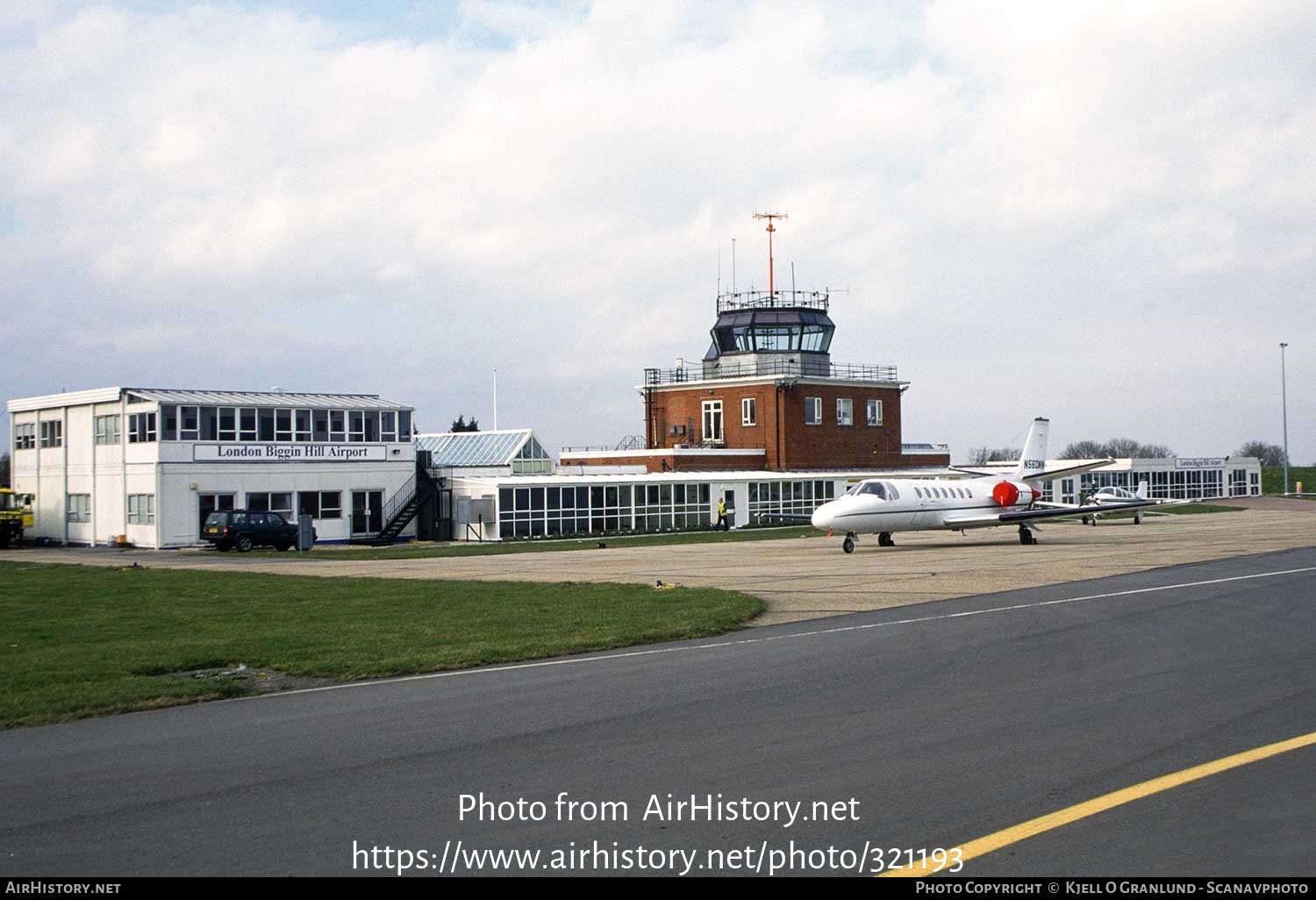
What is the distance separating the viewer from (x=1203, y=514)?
6756cm

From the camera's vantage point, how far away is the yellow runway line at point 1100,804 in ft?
21.9

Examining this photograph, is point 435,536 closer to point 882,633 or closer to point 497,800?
point 882,633

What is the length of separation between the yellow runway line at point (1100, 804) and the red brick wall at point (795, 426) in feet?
188

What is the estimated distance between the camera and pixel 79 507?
178 ft

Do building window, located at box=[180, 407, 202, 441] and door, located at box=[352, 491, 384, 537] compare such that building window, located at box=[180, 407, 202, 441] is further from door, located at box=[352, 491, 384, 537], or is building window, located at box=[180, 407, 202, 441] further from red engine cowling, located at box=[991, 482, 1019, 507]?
red engine cowling, located at box=[991, 482, 1019, 507]

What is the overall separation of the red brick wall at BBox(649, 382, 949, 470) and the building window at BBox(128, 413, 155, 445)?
31.0 meters

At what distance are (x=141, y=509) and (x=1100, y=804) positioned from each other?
48.5 metres

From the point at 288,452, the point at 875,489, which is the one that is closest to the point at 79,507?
the point at 288,452

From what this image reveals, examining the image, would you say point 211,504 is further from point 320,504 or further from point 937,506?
point 937,506

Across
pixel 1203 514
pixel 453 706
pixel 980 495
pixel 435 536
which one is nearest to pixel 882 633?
pixel 453 706

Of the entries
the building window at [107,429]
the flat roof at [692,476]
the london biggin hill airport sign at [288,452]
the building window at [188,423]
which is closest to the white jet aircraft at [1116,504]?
the flat roof at [692,476]

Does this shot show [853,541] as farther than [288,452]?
No

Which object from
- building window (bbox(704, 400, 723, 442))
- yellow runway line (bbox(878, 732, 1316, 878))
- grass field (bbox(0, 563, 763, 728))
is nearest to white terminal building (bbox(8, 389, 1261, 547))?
building window (bbox(704, 400, 723, 442))

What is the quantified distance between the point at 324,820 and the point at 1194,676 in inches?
359
